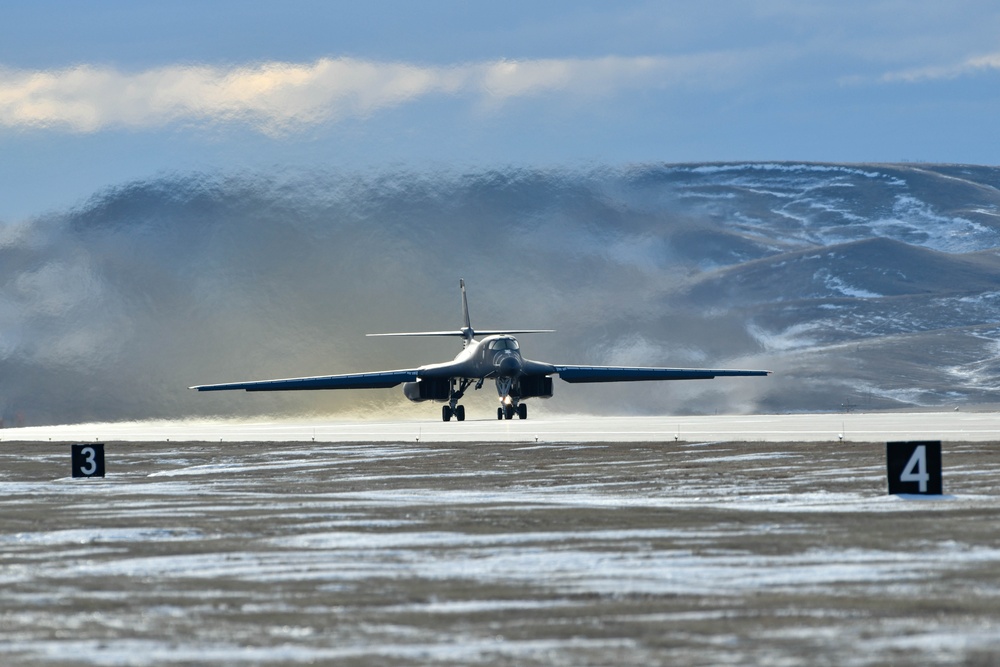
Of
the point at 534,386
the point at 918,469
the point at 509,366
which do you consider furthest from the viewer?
the point at 534,386

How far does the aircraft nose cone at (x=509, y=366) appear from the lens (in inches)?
3039

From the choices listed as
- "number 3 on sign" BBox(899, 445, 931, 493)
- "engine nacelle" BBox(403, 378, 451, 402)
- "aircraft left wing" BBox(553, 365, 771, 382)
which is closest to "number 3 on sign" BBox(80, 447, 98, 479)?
"number 3 on sign" BBox(899, 445, 931, 493)

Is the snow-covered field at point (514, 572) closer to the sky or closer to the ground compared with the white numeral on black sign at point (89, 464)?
closer to the ground

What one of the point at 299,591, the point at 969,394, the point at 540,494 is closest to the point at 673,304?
the point at 969,394

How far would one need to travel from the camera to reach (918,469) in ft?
77.5

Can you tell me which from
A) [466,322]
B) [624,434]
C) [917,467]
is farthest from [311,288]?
[917,467]

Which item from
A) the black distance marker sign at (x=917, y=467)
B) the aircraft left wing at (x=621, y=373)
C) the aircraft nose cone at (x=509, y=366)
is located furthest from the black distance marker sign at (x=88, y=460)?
the aircraft left wing at (x=621, y=373)

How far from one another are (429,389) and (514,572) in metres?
67.0

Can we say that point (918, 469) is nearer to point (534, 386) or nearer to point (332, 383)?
point (534, 386)

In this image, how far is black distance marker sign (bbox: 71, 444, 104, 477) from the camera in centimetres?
3519

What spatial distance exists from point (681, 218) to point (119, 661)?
12912 cm

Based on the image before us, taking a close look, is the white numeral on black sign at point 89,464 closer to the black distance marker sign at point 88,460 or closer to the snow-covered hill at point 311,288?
the black distance marker sign at point 88,460

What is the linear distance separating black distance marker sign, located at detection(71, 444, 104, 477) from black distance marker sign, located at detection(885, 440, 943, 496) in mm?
17755

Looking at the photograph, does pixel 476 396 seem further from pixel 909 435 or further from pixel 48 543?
pixel 48 543
